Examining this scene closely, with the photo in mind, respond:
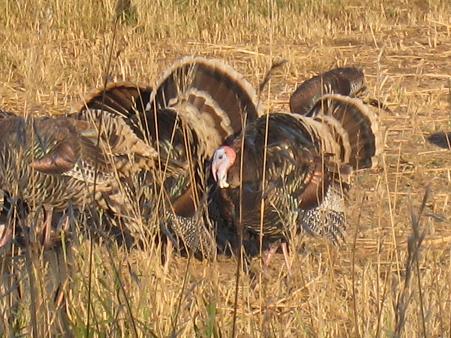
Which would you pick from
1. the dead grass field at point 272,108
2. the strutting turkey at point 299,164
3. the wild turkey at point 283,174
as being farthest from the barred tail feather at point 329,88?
the wild turkey at point 283,174

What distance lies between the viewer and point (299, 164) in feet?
18.5

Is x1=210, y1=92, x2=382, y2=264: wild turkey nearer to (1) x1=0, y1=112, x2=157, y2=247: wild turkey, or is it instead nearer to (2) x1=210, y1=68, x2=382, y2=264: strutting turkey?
(2) x1=210, y1=68, x2=382, y2=264: strutting turkey

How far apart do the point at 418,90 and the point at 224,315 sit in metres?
5.22

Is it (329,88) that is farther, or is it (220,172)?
(329,88)

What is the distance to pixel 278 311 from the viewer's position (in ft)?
14.3

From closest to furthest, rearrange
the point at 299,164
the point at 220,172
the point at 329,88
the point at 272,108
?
the point at 220,172, the point at 299,164, the point at 329,88, the point at 272,108

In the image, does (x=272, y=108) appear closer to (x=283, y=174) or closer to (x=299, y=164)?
(x=299, y=164)

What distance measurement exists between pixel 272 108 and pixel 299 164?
8.61 feet

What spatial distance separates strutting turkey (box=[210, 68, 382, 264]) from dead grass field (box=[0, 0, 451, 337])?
171 millimetres

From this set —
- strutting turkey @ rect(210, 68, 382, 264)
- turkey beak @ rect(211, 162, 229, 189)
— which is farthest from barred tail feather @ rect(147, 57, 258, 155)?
turkey beak @ rect(211, 162, 229, 189)

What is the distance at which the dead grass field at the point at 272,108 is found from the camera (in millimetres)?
3363

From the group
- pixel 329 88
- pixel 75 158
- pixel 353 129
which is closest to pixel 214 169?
pixel 75 158

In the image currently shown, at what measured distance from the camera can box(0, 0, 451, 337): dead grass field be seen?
336 cm

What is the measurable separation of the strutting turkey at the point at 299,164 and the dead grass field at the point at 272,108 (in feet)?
0.56
